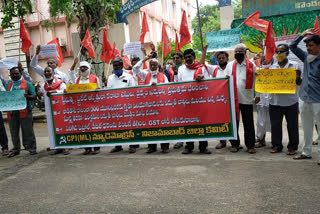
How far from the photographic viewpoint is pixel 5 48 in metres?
17.0

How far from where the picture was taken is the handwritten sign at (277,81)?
4789mm

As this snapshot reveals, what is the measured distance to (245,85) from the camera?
5070 mm

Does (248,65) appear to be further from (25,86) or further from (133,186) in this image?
(25,86)

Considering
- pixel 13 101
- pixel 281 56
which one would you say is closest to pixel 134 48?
pixel 13 101

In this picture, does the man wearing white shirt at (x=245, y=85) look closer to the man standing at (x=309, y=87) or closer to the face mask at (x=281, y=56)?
the face mask at (x=281, y=56)

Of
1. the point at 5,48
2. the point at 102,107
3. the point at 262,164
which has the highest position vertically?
the point at 5,48

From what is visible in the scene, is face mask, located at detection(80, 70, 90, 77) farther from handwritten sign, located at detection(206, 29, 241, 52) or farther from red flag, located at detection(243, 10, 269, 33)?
red flag, located at detection(243, 10, 269, 33)

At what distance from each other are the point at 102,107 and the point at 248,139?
2.61 metres

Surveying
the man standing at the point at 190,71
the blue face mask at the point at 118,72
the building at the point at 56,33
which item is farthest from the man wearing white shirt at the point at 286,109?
the building at the point at 56,33

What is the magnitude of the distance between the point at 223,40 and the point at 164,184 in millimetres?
3299

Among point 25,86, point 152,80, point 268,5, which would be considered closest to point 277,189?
point 152,80

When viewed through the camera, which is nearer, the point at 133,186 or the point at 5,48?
the point at 133,186

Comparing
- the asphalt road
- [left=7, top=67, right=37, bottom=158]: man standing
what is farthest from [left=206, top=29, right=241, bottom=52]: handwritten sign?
[left=7, top=67, right=37, bottom=158]: man standing

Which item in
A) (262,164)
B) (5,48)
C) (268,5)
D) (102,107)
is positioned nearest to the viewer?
(262,164)
